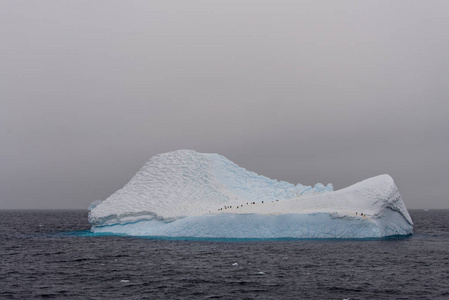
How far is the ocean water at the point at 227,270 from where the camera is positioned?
19.3 m

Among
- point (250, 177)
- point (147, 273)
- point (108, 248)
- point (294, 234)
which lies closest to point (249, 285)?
point (147, 273)

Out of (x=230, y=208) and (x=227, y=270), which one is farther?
(x=230, y=208)

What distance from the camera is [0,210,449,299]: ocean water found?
19.3 m

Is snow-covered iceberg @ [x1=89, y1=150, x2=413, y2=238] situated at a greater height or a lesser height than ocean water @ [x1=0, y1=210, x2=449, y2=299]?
greater

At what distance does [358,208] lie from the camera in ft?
125

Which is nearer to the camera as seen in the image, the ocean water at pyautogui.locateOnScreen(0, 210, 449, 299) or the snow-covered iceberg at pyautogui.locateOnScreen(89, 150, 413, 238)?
the ocean water at pyautogui.locateOnScreen(0, 210, 449, 299)

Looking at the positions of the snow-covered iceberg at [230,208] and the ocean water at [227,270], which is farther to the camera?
the snow-covered iceberg at [230,208]

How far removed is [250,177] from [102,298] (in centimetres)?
3676

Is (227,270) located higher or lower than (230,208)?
lower

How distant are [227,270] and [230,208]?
59.0ft

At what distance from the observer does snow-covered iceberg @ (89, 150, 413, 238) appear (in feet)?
123

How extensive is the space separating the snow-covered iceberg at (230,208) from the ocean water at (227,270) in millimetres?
2122

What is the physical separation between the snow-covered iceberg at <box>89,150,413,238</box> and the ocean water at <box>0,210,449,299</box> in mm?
2122

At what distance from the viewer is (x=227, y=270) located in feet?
78.5
